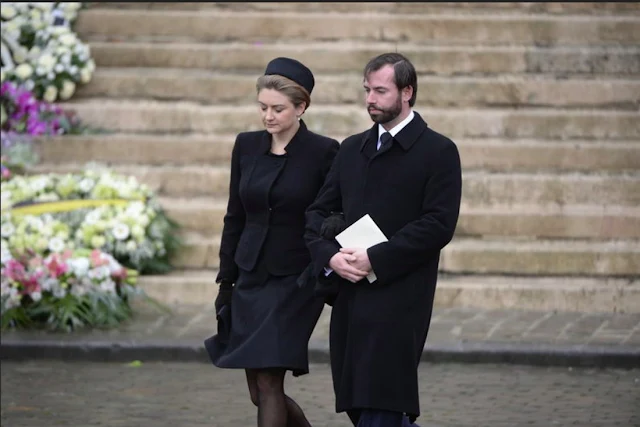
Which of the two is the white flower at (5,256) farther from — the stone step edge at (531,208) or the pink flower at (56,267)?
the stone step edge at (531,208)

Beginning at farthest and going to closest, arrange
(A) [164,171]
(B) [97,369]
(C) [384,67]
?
(A) [164,171] < (B) [97,369] < (C) [384,67]

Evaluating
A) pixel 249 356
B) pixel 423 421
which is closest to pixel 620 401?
pixel 423 421

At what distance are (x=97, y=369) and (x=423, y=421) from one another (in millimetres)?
2560

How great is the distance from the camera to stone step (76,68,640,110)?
1288cm

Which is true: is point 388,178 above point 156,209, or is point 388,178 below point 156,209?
above

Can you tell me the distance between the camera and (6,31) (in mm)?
13625

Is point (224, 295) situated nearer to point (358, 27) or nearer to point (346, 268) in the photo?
point (346, 268)

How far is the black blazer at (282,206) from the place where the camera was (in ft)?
20.5

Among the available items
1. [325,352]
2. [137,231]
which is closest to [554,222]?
[325,352]

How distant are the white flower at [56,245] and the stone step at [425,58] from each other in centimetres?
326

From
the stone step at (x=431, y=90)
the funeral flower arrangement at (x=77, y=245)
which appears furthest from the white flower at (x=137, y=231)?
the stone step at (x=431, y=90)

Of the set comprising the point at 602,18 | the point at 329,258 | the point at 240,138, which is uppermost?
the point at 602,18

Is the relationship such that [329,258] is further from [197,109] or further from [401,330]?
[197,109]

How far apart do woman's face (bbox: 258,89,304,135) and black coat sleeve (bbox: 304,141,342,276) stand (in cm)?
31
